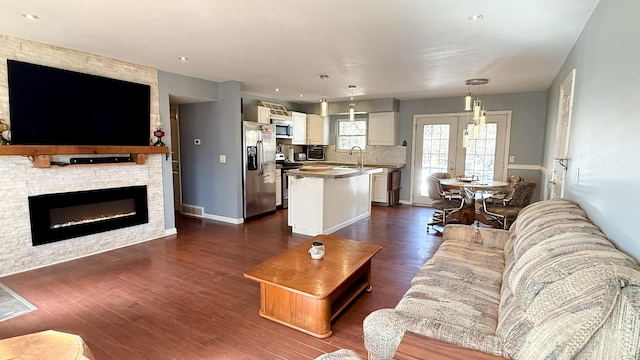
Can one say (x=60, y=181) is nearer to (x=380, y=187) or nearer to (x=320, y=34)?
(x=320, y=34)

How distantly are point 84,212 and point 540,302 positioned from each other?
15.2 feet

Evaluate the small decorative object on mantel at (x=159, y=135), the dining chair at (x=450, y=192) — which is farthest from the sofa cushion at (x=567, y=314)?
the small decorative object on mantel at (x=159, y=135)

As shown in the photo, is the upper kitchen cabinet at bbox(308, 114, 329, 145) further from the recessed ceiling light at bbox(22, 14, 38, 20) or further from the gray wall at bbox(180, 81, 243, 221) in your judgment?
the recessed ceiling light at bbox(22, 14, 38, 20)

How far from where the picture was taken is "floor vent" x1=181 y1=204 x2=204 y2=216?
19.8 feet

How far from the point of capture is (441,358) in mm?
1171

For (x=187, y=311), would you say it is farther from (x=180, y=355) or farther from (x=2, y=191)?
(x=2, y=191)

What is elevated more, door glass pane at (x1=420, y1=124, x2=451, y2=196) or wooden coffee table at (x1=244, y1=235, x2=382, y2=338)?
door glass pane at (x1=420, y1=124, x2=451, y2=196)

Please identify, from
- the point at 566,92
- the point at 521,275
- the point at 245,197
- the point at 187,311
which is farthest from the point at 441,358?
the point at 245,197

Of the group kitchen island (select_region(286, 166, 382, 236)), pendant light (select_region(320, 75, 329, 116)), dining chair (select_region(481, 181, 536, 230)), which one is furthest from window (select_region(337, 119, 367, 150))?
dining chair (select_region(481, 181, 536, 230))

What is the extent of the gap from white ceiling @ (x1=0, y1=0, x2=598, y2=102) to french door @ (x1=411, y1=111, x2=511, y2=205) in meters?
1.88

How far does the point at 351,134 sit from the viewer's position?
809cm

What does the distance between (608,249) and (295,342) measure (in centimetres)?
188

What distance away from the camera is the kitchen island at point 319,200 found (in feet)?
15.6

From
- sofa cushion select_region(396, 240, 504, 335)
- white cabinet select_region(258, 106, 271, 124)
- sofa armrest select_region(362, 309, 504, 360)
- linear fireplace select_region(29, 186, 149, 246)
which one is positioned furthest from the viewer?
white cabinet select_region(258, 106, 271, 124)
